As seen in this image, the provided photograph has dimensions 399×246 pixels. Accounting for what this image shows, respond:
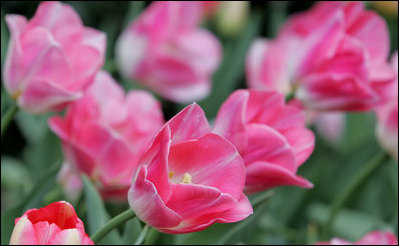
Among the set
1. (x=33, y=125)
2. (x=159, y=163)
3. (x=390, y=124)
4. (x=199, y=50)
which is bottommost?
(x=33, y=125)

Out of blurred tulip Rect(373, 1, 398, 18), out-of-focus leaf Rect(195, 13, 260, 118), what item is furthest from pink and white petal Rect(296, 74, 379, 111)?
blurred tulip Rect(373, 1, 398, 18)

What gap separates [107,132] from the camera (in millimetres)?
590

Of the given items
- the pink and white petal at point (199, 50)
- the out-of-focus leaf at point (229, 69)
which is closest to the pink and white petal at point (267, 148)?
the pink and white petal at point (199, 50)

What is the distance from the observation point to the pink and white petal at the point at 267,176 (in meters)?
0.45

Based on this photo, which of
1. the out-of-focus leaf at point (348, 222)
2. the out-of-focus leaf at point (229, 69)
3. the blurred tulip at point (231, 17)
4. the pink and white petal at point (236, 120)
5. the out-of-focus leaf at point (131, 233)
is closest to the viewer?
the pink and white petal at point (236, 120)

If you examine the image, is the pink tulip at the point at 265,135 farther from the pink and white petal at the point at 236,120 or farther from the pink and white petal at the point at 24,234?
the pink and white petal at the point at 24,234

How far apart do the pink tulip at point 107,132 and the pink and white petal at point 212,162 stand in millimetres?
189

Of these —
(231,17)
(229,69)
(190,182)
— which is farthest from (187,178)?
(231,17)

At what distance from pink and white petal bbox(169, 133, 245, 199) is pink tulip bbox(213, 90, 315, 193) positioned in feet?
0.14

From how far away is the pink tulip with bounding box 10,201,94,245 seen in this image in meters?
0.31

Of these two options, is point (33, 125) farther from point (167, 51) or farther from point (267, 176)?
point (267, 176)

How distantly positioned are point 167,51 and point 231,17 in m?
0.36

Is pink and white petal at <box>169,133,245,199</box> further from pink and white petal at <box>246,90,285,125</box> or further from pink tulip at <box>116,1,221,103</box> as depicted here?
pink tulip at <box>116,1,221,103</box>

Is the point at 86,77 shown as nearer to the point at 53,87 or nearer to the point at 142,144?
the point at 53,87
